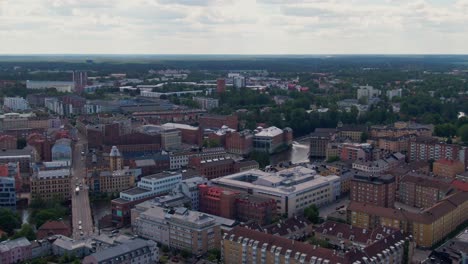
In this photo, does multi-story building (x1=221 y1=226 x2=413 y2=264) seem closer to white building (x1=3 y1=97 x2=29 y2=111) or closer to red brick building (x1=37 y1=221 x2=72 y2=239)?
red brick building (x1=37 y1=221 x2=72 y2=239)

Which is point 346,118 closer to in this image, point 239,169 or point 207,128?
point 207,128

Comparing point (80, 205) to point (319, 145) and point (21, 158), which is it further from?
point (319, 145)

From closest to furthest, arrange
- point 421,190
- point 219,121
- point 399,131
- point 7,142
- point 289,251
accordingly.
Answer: point 289,251, point 421,190, point 7,142, point 399,131, point 219,121

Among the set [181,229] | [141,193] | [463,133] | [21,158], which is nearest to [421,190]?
[181,229]

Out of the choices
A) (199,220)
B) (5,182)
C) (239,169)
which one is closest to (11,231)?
(5,182)

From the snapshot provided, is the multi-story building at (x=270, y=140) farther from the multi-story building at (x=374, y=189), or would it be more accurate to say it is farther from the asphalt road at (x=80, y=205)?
the multi-story building at (x=374, y=189)

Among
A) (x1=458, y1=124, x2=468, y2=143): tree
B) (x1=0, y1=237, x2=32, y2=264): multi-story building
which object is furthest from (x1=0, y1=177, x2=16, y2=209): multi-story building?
(x1=458, y1=124, x2=468, y2=143): tree
